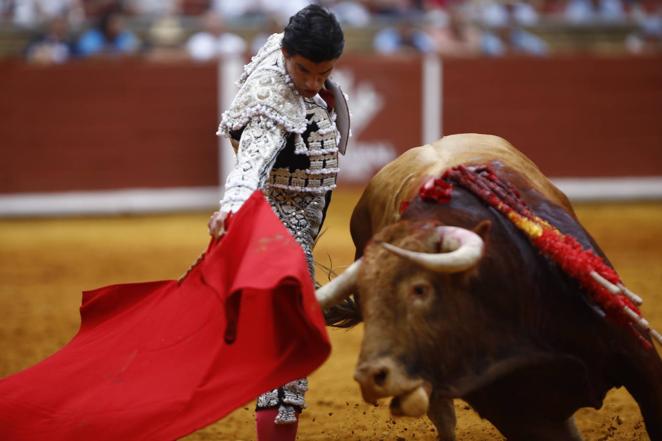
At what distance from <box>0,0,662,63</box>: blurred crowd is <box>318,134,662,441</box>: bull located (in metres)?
6.96

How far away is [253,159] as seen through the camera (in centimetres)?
330

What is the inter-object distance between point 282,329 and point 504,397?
0.69 metres

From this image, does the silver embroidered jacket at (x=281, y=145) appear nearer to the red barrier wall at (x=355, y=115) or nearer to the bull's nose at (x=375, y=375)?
the bull's nose at (x=375, y=375)

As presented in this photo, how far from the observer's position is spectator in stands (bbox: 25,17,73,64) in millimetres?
10867

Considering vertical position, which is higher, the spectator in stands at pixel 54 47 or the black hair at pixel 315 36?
the black hair at pixel 315 36

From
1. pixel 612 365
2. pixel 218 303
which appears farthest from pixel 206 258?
pixel 612 365

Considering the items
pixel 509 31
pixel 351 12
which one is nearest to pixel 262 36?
pixel 351 12

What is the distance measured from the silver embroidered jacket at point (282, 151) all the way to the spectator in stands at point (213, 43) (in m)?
7.62

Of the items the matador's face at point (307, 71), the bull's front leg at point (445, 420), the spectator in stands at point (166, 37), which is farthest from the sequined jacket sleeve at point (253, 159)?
the spectator in stands at point (166, 37)

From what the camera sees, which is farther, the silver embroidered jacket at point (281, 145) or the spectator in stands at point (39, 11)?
the spectator in stands at point (39, 11)

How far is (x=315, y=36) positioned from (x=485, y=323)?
929 millimetres

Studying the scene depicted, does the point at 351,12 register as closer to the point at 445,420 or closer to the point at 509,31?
the point at 509,31

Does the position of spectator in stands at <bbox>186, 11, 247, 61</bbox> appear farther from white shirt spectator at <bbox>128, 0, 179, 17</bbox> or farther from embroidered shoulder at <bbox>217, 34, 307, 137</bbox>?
embroidered shoulder at <bbox>217, 34, 307, 137</bbox>

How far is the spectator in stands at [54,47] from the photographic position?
35.7 ft
